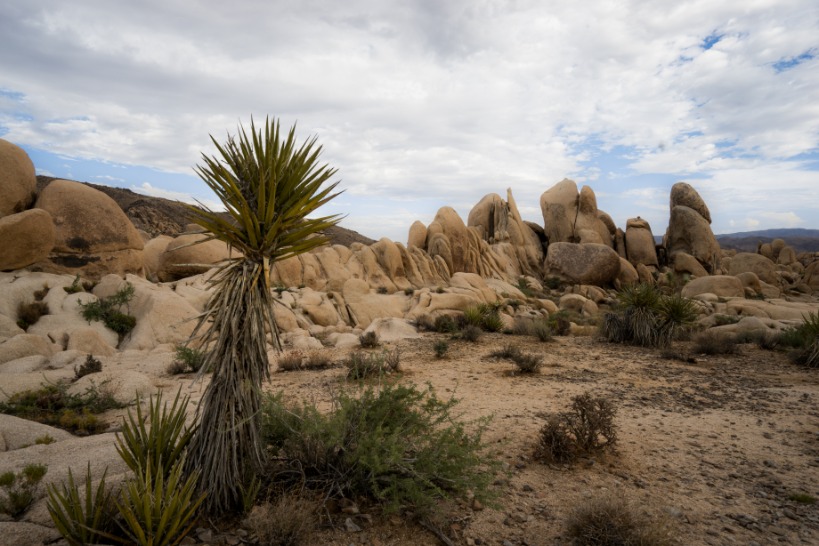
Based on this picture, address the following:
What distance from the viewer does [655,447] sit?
5801 mm

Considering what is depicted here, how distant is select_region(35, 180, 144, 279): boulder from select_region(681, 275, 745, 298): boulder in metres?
32.5

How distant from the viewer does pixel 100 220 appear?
16.9m

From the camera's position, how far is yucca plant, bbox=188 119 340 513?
3.54 metres

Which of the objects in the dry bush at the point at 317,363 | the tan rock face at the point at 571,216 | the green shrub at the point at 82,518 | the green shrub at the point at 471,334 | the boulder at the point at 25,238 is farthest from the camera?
the tan rock face at the point at 571,216

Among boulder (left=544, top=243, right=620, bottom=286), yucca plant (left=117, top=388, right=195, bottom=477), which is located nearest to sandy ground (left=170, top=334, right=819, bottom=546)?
yucca plant (left=117, top=388, right=195, bottom=477)

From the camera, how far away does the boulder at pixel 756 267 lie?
40531 mm

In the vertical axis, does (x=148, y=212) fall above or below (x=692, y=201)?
below

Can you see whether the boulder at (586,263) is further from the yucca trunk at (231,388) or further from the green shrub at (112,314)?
the yucca trunk at (231,388)

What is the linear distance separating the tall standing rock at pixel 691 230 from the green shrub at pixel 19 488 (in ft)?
156

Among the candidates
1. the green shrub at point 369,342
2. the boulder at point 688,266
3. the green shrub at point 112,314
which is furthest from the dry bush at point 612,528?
the boulder at point 688,266

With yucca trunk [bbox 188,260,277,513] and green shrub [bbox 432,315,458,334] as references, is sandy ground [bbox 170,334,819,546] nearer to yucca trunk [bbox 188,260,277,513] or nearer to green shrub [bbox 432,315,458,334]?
yucca trunk [bbox 188,260,277,513]

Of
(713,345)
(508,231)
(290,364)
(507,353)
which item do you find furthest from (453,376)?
(508,231)

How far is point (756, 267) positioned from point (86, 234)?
2013 inches

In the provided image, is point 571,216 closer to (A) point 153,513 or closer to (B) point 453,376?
(B) point 453,376
